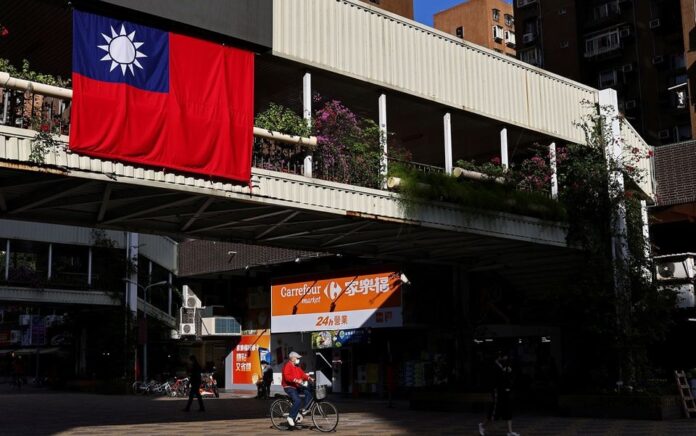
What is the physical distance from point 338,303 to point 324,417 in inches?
510

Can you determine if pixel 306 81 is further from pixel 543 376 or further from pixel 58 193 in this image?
pixel 543 376

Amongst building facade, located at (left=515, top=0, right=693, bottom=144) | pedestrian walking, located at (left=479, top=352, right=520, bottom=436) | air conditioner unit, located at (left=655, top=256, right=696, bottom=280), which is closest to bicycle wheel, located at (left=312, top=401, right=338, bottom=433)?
pedestrian walking, located at (left=479, top=352, right=520, bottom=436)

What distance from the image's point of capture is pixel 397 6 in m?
54.0

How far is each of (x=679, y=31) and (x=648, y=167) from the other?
3273 cm

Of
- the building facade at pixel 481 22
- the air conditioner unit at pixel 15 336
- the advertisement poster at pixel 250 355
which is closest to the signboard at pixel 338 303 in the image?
the advertisement poster at pixel 250 355

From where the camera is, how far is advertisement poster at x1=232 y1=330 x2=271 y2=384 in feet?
112

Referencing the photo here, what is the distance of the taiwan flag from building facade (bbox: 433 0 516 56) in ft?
214

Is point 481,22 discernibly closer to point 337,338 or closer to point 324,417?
point 337,338

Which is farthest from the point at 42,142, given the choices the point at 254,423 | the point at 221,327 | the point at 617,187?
the point at 221,327

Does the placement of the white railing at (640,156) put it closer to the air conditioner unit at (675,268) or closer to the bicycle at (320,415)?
the air conditioner unit at (675,268)

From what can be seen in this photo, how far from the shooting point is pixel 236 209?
15570 millimetres

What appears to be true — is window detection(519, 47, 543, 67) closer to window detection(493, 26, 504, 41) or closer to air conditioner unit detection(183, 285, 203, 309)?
window detection(493, 26, 504, 41)

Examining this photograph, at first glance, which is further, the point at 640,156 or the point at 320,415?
the point at 640,156

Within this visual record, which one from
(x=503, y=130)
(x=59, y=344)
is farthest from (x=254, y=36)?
(x=59, y=344)
